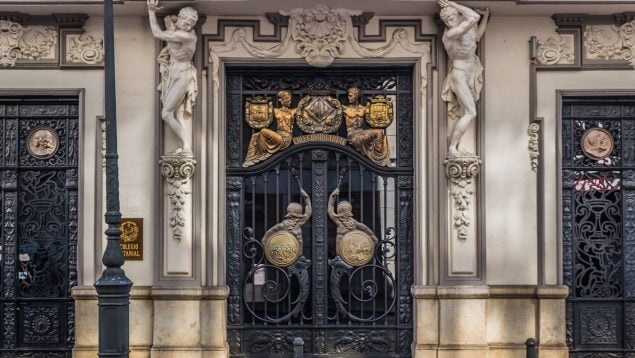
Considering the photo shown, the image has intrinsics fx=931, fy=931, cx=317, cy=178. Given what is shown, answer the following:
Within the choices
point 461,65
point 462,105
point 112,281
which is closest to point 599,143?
point 462,105

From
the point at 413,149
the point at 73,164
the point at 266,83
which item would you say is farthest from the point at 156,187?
the point at 413,149

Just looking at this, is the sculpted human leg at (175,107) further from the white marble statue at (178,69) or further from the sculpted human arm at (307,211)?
the sculpted human arm at (307,211)

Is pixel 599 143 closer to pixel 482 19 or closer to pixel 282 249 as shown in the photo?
pixel 482 19

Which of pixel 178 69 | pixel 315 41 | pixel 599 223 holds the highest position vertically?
pixel 315 41

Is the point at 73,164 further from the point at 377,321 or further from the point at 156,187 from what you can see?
the point at 377,321

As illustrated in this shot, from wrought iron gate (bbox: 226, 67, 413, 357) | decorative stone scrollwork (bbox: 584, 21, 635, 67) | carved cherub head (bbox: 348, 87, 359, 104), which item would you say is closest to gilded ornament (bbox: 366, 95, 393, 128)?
wrought iron gate (bbox: 226, 67, 413, 357)

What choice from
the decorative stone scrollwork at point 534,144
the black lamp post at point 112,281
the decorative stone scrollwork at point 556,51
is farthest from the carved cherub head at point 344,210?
the black lamp post at point 112,281

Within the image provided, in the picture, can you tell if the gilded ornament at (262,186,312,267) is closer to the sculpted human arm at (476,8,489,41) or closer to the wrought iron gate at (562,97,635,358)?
the sculpted human arm at (476,8,489,41)

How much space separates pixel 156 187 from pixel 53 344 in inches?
97.7

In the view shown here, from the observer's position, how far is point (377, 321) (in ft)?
40.0

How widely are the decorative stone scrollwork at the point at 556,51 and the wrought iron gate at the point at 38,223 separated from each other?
20.0ft

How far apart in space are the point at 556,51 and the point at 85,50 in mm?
6076

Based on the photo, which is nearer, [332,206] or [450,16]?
[450,16]

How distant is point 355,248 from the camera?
479 inches
